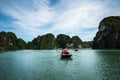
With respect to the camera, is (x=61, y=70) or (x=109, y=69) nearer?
(x=61, y=70)

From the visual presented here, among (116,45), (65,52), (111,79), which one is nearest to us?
(111,79)

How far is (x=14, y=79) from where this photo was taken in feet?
79.1

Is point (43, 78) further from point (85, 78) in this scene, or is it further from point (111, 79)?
point (111, 79)

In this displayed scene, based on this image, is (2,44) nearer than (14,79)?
No

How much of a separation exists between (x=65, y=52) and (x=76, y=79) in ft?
139

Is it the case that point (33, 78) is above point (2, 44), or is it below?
below

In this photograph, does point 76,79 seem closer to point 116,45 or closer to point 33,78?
point 33,78

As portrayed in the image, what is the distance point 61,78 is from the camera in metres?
24.7

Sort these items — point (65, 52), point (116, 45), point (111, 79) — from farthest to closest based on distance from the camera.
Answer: point (116, 45) < point (65, 52) < point (111, 79)

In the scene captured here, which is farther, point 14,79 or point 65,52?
point 65,52

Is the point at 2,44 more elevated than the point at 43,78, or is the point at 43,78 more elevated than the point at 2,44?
the point at 2,44

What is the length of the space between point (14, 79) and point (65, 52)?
1705 inches

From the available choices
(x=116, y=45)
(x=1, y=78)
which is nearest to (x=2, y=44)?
(x=116, y=45)

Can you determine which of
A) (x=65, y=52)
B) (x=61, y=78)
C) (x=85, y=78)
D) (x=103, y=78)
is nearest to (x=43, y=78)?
(x=61, y=78)
